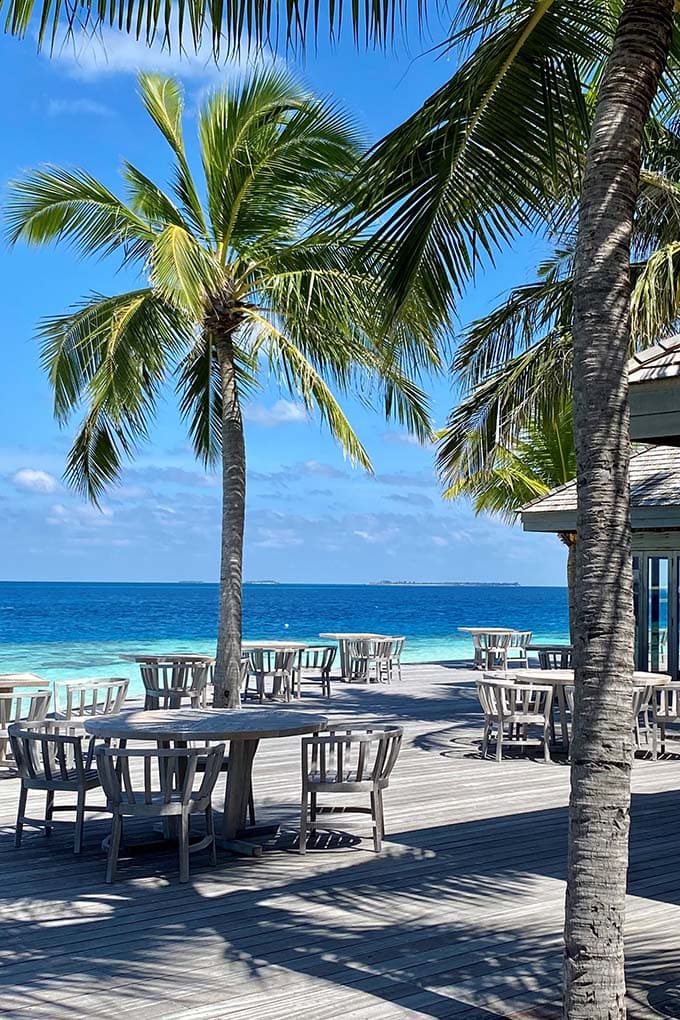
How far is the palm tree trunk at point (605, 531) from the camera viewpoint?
3.68 metres

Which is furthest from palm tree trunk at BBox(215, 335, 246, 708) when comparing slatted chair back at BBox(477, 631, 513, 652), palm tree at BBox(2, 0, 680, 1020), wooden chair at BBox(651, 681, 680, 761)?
slatted chair back at BBox(477, 631, 513, 652)

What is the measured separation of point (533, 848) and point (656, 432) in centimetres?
343

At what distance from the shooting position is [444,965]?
5.02 m

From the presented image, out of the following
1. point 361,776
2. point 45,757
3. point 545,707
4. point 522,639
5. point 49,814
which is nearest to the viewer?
point 45,757

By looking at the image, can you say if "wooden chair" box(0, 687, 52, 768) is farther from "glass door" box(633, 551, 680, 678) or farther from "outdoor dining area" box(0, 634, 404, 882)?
"glass door" box(633, 551, 680, 678)

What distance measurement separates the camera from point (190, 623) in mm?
62781

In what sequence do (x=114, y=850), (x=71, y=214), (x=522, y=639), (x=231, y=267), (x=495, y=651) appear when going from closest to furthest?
(x=114, y=850) → (x=71, y=214) → (x=231, y=267) → (x=495, y=651) → (x=522, y=639)

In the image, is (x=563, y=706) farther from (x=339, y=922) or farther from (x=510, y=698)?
(x=339, y=922)

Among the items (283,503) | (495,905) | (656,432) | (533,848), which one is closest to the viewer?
(656,432)

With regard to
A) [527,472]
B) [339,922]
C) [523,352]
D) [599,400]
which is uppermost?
[523,352]

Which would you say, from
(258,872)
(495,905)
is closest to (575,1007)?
(495,905)

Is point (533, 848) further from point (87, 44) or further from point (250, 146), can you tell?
point (250, 146)

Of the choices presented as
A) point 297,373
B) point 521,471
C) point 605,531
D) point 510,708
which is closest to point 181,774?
point 605,531

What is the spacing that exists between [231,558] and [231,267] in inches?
131
